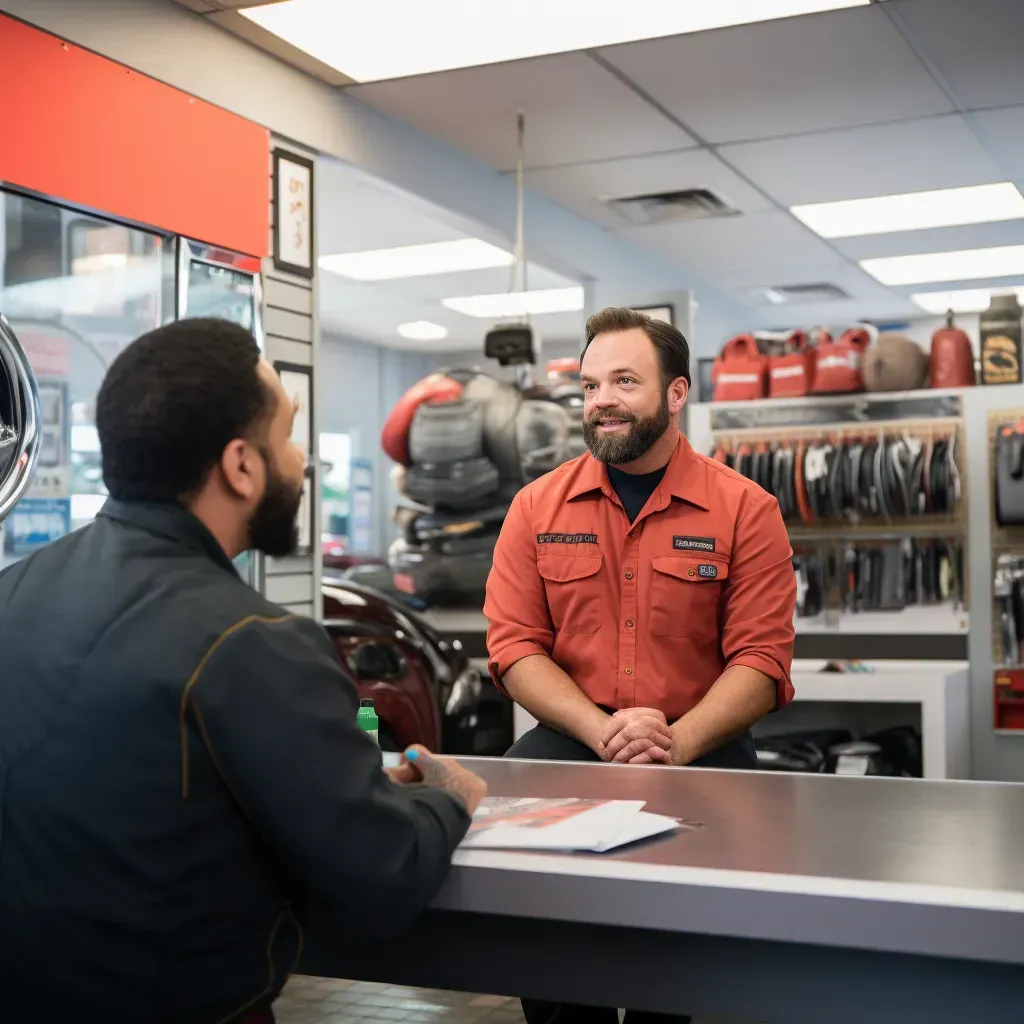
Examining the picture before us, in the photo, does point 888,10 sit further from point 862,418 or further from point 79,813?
point 79,813

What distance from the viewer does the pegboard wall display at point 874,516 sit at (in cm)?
585

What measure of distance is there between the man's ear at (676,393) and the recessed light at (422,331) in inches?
362

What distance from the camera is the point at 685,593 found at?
277 centimetres

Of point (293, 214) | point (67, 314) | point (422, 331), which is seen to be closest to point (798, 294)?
point (422, 331)

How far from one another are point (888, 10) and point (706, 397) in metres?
2.38

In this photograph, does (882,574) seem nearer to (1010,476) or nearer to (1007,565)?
(1007,565)

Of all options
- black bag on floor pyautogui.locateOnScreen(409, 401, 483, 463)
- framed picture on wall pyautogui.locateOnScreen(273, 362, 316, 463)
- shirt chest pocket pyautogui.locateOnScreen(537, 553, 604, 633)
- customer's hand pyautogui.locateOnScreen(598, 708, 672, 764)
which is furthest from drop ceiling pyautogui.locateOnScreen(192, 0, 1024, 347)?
customer's hand pyautogui.locateOnScreen(598, 708, 672, 764)

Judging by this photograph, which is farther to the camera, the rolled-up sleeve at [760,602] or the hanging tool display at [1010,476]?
the hanging tool display at [1010,476]

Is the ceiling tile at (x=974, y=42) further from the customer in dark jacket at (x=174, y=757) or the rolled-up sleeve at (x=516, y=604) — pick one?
the customer in dark jacket at (x=174, y=757)

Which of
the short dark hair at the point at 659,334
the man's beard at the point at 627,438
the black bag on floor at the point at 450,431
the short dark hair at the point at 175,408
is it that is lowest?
the short dark hair at the point at 175,408

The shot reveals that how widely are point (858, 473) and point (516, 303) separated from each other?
5.22 meters

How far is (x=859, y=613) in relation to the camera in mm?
6027

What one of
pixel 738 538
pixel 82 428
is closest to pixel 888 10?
pixel 738 538

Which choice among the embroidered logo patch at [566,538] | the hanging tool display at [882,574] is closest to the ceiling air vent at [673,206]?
the hanging tool display at [882,574]
